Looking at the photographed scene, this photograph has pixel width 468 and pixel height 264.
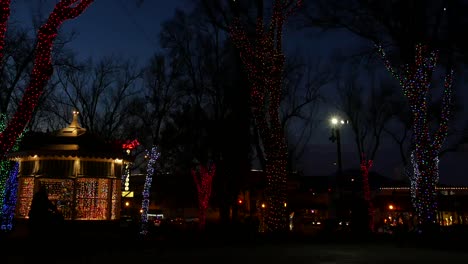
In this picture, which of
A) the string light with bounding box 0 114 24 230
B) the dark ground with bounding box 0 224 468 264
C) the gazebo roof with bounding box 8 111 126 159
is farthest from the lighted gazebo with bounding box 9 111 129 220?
the string light with bounding box 0 114 24 230

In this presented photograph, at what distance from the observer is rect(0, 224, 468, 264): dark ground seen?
1299cm

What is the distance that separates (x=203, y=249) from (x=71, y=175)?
7.40 m

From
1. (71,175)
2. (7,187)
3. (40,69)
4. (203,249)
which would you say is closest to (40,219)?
(40,69)

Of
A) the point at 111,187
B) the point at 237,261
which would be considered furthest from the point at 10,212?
the point at 237,261

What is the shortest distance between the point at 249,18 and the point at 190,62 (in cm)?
773

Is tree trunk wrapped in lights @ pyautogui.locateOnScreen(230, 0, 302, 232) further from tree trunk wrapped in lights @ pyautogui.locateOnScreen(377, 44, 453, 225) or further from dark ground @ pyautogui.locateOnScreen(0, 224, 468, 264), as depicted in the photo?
tree trunk wrapped in lights @ pyautogui.locateOnScreen(377, 44, 453, 225)

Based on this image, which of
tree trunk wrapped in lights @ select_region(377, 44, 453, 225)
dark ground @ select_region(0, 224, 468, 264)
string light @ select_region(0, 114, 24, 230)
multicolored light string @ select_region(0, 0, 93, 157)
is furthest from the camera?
string light @ select_region(0, 114, 24, 230)

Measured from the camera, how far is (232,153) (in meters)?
26.6

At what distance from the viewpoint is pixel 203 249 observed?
651 inches

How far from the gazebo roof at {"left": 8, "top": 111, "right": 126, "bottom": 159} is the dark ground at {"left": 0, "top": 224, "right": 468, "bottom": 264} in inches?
121

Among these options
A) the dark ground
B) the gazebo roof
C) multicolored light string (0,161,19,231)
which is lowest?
the dark ground

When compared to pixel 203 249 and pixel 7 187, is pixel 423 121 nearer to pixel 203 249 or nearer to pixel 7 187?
pixel 203 249

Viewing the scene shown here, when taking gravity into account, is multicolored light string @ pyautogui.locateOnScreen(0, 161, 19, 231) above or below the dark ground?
above

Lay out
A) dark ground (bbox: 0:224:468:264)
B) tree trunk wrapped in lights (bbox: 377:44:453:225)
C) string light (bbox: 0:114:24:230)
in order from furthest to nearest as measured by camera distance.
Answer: string light (bbox: 0:114:24:230), tree trunk wrapped in lights (bbox: 377:44:453:225), dark ground (bbox: 0:224:468:264)
